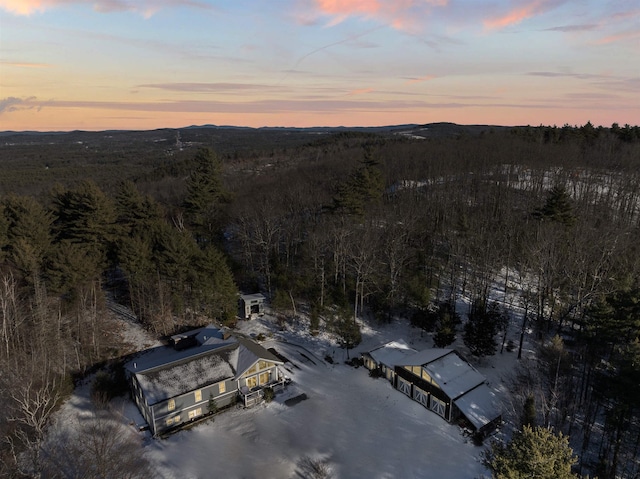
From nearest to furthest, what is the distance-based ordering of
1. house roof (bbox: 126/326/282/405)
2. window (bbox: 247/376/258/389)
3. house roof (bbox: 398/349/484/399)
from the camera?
house roof (bbox: 126/326/282/405) → house roof (bbox: 398/349/484/399) → window (bbox: 247/376/258/389)

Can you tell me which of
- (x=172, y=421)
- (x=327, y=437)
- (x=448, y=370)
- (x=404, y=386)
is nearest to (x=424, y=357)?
(x=448, y=370)

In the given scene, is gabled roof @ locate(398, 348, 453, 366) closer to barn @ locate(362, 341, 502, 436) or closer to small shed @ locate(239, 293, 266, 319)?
barn @ locate(362, 341, 502, 436)

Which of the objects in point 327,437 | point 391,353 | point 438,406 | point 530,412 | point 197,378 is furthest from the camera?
point 391,353

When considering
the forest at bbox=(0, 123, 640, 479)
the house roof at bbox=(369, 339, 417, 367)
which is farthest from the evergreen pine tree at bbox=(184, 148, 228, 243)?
the house roof at bbox=(369, 339, 417, 367)

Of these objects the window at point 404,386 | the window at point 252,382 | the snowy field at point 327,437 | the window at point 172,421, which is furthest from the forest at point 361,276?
the window at point 252,382

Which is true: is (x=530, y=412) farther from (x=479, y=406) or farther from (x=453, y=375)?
(x=453, y=375)

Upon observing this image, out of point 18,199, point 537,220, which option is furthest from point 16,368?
point 537,220

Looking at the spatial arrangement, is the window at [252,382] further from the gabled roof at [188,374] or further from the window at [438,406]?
the window at [438,406]
